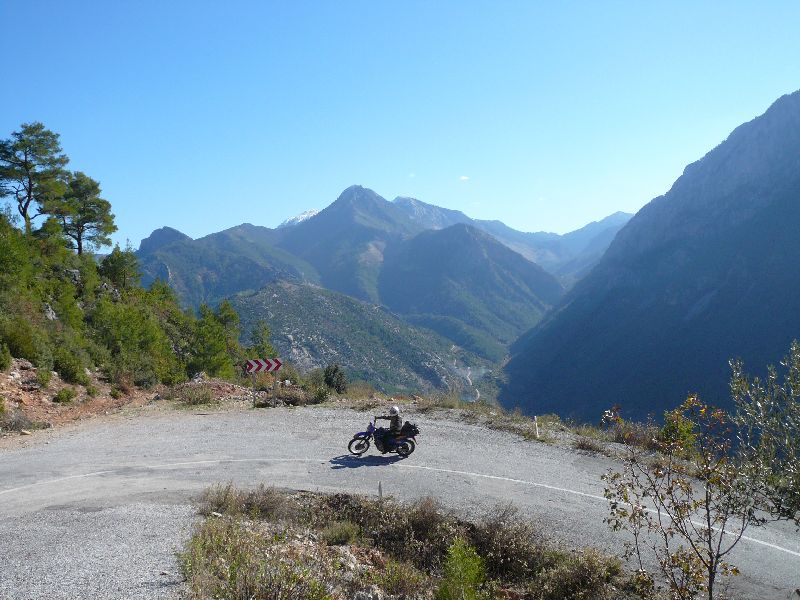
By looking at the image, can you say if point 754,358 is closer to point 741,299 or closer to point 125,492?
point 741,299

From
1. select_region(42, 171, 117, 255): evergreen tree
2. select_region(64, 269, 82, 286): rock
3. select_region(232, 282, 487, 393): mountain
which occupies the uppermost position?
select_region(42, 171, 117, 255): evergreen tree

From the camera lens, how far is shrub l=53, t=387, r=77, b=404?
54.2 ft

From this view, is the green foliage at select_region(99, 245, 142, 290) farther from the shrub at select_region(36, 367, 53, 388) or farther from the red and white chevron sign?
the red and white chevron sign

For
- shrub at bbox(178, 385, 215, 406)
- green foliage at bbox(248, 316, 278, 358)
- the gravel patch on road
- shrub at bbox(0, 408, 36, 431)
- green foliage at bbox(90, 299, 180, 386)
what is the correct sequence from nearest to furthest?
1. the gravel patch on road
2. shrub at bbox(0, 408, 36, 431)
3. shrub at bbox(178, 385, 215, 406)
4. green foliage at bbox(90, 299, 180, 386)
5. green foliage at bbox(248, 316, 278, 358)

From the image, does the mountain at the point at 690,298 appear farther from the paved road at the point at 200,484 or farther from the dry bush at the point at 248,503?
the dry bush at the point at 248,503

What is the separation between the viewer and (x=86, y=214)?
3628 centimetres

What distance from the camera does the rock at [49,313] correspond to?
71.1 feet

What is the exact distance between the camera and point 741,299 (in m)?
128

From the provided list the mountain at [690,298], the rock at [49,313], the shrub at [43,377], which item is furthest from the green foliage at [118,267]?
the mountain at [690,298]

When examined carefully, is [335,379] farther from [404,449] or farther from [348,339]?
[348,339]

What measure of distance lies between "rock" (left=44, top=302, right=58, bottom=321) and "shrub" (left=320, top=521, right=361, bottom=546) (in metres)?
19.3

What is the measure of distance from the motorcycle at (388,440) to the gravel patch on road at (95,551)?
184 inches

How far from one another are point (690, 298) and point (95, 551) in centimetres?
16338

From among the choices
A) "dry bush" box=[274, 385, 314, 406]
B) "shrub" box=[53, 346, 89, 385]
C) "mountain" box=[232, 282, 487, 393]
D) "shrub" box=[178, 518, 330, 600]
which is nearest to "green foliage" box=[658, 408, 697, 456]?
"shrub" box=[178, 518, 330, 600]
